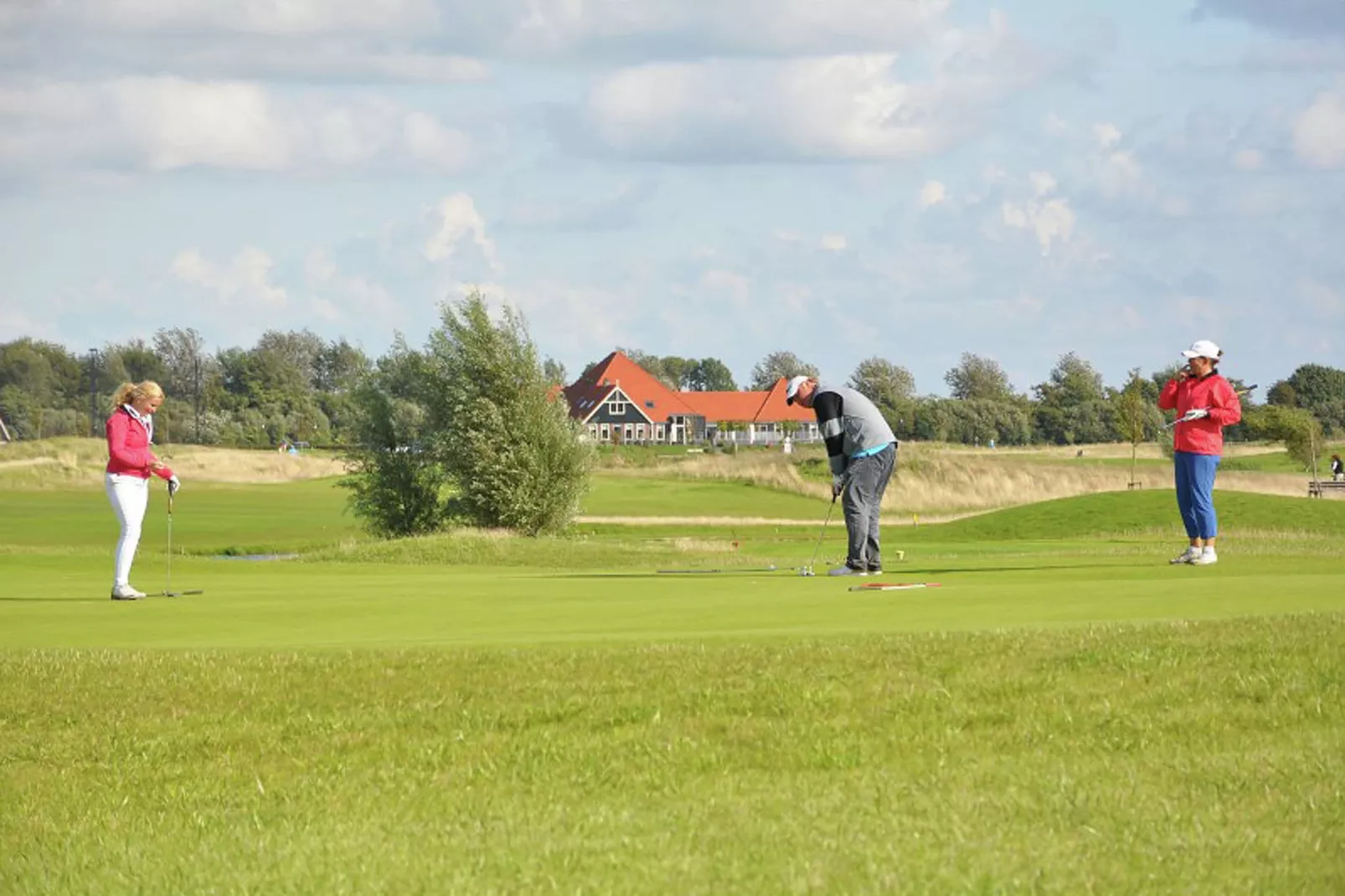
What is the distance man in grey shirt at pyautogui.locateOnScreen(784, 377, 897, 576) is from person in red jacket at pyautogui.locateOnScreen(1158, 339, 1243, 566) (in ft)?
10.5

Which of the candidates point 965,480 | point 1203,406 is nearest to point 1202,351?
point 1203,406

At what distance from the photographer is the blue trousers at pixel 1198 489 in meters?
19.8

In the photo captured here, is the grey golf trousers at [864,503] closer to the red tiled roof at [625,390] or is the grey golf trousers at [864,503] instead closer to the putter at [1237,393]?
the putter at [1237,393]

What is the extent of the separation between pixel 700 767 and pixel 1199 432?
12307mm

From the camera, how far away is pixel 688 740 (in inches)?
A: 377

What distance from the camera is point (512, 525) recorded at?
5288 cm

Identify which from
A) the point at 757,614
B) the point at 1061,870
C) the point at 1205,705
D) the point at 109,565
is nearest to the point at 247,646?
the point at 757,614

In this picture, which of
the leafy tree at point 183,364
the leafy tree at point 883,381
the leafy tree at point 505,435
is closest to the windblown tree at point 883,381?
the leafy tree at point 883,381

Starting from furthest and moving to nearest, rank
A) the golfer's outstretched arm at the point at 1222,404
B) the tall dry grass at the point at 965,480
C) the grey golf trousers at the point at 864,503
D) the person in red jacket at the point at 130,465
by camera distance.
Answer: the tall dry grass at the point at 965,480, the golfer's outstretched arm at the point at 1222,404, the grey golf trousers at the point at 864,503, the person in red jacket at the point at 130,465

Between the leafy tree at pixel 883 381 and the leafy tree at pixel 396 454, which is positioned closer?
the leafy tree at pixel 396 454

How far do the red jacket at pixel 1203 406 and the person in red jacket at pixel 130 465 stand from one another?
10.6m

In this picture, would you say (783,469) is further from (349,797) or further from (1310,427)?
(349,797)

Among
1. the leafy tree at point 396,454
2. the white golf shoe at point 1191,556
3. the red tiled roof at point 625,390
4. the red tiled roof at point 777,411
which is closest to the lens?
the white golf shoe at point 1191,556

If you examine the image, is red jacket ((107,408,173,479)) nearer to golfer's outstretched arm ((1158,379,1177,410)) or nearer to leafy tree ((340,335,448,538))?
golfer's outstretched arm ((1158,379,1177,410))
